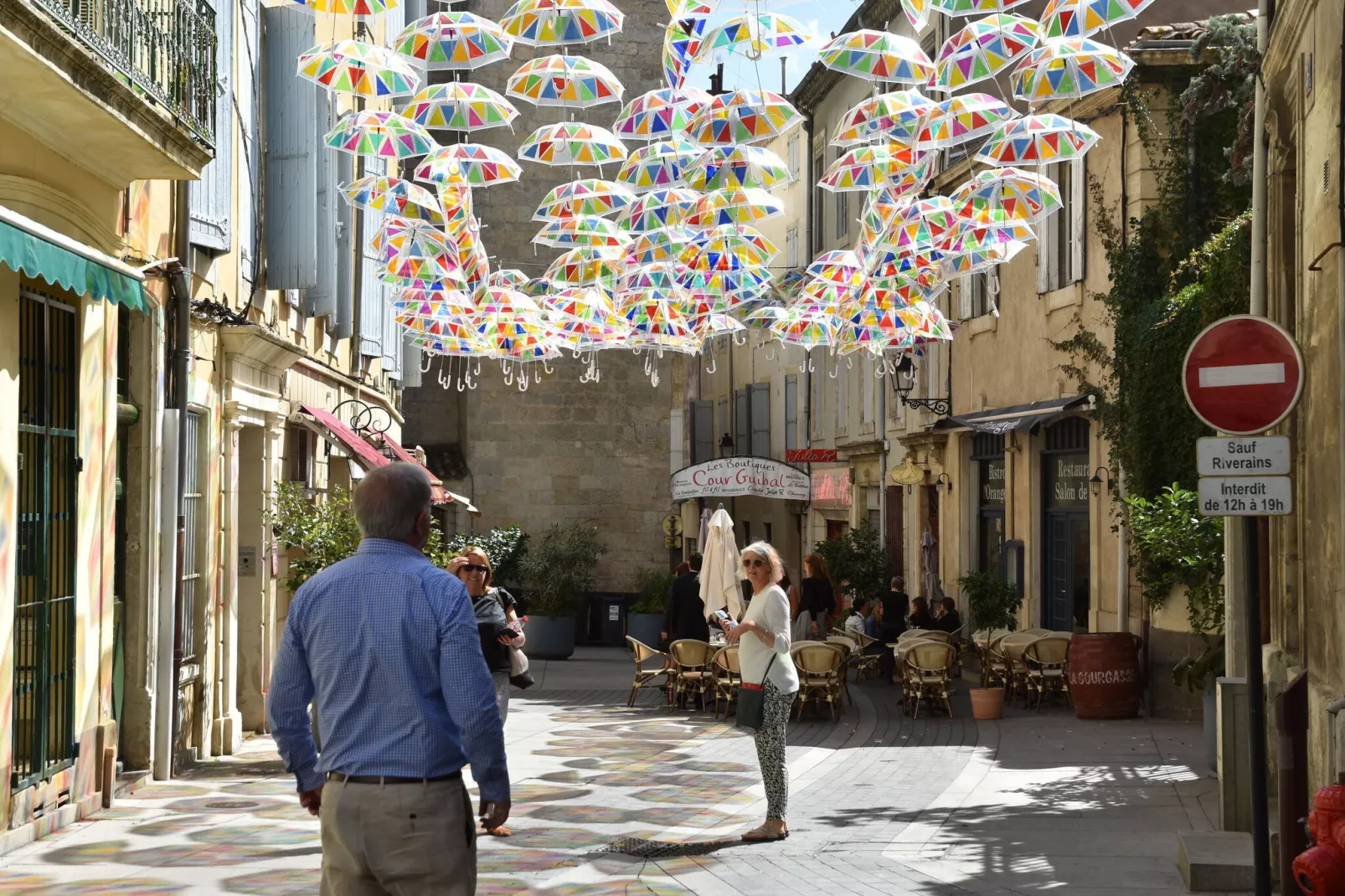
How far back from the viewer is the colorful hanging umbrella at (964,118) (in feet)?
39.4

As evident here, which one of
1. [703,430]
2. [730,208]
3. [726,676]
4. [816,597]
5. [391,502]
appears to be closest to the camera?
[391,502]

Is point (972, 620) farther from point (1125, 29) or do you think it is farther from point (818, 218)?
point (818, 218)

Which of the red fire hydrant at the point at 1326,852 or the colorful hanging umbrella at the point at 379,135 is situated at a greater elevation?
the colorful hanging umbrella at the point at 379,135

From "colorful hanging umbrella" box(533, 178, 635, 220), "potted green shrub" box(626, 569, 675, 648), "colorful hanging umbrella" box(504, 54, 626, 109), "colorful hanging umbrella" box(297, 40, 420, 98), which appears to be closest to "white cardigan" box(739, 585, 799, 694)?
"colorful hanging umbrella" box(504, 54, 626, 109)

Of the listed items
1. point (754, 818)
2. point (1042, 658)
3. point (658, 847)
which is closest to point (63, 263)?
point (658, 847)

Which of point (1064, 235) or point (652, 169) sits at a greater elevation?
point (1064, 235)

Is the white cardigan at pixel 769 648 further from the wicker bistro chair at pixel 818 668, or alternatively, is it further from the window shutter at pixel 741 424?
the window shutter at pixel 741 424

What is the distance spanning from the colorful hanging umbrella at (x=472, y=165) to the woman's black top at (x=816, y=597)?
7.93m

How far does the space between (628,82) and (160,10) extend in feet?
86.4

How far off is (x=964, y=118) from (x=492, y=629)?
508 cm

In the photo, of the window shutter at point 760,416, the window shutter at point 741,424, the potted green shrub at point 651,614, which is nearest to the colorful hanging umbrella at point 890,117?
the potted green shrub at point 651,614

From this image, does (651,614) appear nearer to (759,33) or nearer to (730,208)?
(730,208)

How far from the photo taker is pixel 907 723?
1644 cm

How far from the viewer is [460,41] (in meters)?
11.4
